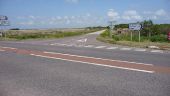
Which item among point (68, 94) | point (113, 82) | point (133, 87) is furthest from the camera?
point (113, 82)

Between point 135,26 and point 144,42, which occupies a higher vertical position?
point 135,26

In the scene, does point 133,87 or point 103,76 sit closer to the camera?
point 133,87

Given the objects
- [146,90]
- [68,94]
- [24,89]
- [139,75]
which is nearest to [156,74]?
[139,75]

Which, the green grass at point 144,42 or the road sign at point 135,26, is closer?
the green grass at point 144,42

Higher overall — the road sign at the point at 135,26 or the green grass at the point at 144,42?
the road sign at the point at 135,26

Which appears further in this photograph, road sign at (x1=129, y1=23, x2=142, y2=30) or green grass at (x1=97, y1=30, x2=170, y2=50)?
road sign at (x1=129, y1=23, x2=142, y2=30)

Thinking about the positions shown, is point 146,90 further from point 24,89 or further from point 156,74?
point 24,89

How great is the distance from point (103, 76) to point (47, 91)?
2.37m

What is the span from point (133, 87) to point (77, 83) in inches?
64.4

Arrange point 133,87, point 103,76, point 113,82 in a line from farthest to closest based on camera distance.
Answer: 1. point 103,76
2. point 113,82
3. point 133,87

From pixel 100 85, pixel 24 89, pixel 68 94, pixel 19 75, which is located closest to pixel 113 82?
pixel 100 85

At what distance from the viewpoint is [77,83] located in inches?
315

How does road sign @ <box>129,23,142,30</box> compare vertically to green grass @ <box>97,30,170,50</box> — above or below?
above

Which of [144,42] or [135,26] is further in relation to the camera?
[135,26]
